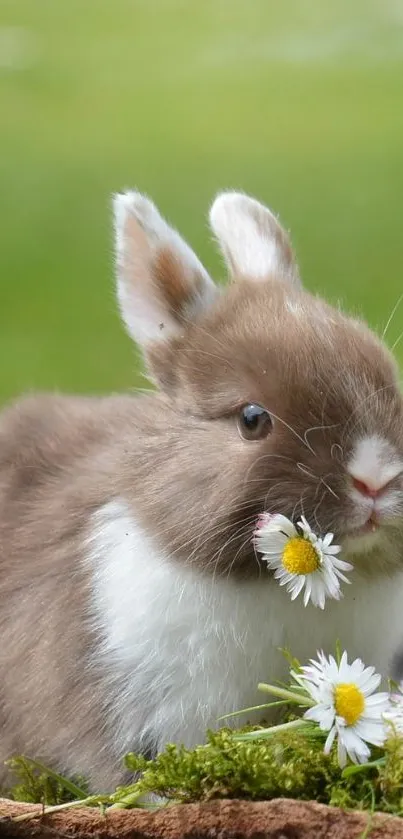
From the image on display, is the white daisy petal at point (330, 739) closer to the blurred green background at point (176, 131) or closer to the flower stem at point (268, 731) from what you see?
the flower stem at point (268, 731)

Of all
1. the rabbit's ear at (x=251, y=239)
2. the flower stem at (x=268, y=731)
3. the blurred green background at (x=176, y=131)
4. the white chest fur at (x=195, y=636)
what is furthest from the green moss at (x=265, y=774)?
the blurred green background at (x=176, y=131)

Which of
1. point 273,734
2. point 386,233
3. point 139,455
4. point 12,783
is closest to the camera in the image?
point 273,734

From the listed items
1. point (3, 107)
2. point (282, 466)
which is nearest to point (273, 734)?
point (282, 466)

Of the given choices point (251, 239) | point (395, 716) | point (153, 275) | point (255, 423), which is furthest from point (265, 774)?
point (251, 239)

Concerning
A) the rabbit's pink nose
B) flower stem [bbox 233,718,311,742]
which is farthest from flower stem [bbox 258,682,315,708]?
the rabbit's pink nose

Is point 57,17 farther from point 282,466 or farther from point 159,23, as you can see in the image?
point 282,466

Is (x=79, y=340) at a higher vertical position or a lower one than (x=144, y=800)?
higher

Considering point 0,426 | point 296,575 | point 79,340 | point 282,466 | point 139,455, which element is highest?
point 79,340
